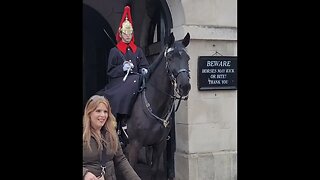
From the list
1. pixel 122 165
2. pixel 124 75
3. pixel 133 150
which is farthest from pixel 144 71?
pixel 122 165

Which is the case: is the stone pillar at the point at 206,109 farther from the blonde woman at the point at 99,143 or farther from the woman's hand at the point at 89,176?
the woman's hand at the point at 89,176

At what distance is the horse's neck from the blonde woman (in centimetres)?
137

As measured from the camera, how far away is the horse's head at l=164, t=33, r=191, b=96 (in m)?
3.98

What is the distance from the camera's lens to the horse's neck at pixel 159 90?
4.32 metres

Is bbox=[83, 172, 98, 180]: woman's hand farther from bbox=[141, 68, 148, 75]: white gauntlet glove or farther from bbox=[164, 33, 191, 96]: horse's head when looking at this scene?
bbox=[141, 68, 148, 75]: white gauntlet glove

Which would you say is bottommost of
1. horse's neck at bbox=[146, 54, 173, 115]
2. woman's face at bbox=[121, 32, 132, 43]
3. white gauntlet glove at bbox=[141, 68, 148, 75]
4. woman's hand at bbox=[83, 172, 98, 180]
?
woman's hand at bbox=[83, 172, 98, 180]

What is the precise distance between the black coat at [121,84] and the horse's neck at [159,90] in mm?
157

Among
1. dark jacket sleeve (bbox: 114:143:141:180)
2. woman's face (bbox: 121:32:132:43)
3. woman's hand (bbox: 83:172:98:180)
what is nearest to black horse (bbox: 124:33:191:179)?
woman's face (bbox: 121:32:132:43)

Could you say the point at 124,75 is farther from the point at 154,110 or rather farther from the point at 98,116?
the point at 98,116
